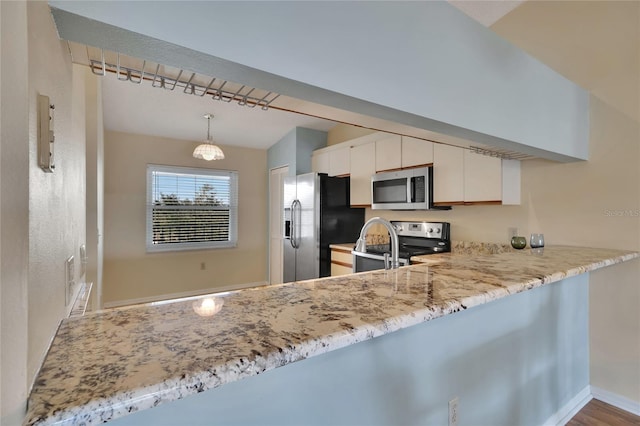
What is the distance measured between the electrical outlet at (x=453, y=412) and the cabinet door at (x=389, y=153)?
2.38 metres

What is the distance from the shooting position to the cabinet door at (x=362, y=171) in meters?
3.63

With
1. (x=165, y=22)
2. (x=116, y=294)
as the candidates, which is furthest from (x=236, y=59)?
(x=116, y=294)

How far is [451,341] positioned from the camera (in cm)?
127

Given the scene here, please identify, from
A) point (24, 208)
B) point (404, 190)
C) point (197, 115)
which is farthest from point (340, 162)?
point (24, 208)

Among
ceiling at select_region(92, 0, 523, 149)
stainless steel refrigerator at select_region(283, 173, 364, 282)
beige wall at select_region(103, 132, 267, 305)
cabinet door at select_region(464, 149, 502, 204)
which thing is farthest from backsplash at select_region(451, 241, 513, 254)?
beige wall at select_region(103, 132, 267, 305)

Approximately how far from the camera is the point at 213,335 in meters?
0.62

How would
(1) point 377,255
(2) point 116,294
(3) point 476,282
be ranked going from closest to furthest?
(3) point 476,282
(1) point 377,255
(2) point 116,294

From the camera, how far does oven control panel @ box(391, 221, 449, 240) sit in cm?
313

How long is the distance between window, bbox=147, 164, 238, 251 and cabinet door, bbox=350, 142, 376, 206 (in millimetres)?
2240

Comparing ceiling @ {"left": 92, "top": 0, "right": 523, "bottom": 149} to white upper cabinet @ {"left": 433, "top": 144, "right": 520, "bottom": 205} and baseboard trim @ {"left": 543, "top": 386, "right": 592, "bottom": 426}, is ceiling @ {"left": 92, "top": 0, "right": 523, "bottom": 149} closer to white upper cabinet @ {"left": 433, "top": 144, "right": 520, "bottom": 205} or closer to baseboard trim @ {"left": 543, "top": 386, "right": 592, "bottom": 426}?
white upper cabinet @ {"left": 433, "top": 144, "right": 520, "bottom": 205}

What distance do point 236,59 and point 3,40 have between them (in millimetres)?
451

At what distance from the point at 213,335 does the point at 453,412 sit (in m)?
1.20

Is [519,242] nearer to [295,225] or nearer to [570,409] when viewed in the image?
[570,409]

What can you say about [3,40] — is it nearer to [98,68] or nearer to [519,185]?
[98,68]
